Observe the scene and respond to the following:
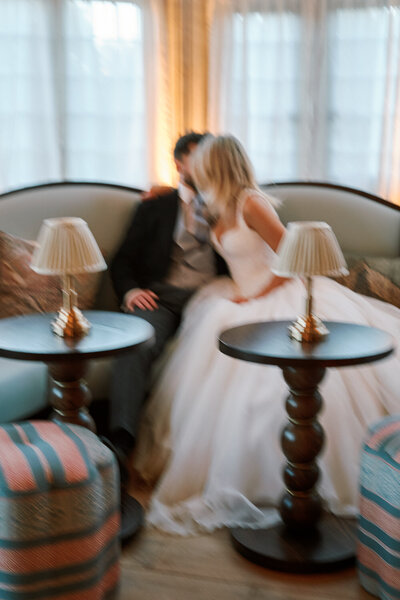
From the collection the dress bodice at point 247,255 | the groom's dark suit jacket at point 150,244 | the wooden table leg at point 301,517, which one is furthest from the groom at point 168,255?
the wooden table leg at point 301,517

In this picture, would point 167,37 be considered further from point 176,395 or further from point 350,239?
point 176,395

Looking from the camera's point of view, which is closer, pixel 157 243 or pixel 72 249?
pixel 72 249

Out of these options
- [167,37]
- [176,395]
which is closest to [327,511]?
[176,395]

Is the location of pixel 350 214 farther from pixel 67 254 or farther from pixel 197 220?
pixel 67 254

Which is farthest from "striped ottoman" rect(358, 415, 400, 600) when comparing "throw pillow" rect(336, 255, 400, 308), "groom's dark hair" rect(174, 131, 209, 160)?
"groom's dark hair" rect(174, 131, 209, 160)

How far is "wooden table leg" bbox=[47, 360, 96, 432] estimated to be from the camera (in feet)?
7.00

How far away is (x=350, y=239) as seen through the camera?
3.18 metres

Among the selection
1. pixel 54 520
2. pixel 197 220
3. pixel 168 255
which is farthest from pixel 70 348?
pixel 197 220

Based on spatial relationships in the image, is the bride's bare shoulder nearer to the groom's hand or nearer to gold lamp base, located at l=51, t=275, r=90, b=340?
the groom's hand

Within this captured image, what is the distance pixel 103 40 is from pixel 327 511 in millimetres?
2638

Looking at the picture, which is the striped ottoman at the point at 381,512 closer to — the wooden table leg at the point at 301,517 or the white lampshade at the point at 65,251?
the wooden table leg at the point at 301,517

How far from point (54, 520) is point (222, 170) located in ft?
4.81

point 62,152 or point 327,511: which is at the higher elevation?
point 62,152

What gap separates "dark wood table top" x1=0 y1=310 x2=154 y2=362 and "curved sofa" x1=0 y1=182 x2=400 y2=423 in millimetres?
843
